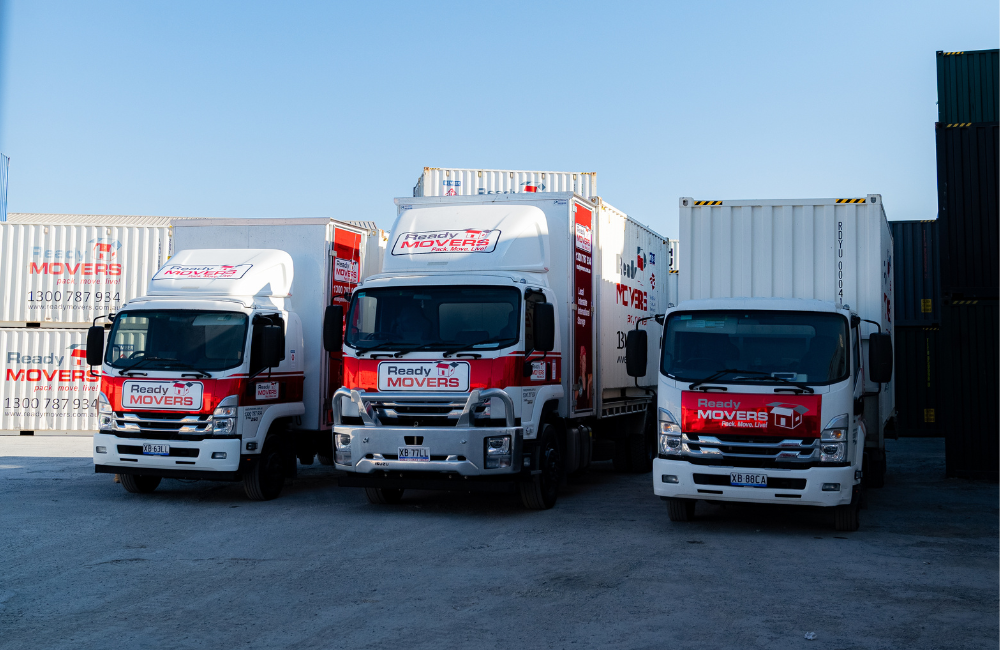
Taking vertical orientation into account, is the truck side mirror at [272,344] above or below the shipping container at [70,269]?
Answer: below

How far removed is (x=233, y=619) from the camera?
592 centimetres

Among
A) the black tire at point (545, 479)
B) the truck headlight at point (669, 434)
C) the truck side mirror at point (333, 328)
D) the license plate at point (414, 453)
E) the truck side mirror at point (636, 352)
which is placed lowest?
the black tire at point (545, 479)

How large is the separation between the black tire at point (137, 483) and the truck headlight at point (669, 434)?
6445 mm

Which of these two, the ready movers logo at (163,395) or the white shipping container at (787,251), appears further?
the ready movers logo at (163,395)

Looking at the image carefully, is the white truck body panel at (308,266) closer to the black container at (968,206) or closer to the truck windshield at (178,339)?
the truck windshield at (178,339)

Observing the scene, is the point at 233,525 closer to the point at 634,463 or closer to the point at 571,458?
the point at 571,458

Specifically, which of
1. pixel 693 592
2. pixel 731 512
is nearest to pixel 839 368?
pixel 731 512

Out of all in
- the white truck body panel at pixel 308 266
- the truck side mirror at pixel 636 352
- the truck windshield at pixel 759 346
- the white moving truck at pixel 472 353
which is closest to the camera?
the truck windshield at pixel 759 346

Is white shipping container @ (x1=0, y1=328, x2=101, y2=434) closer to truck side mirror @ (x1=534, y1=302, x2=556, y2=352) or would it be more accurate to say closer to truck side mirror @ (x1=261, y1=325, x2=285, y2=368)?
truck side mirror @ (x1=261, y1=325, x2=285, y2=368)

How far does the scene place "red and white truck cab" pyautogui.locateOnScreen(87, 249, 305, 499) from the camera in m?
10.5

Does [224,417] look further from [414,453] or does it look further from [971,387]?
[971,387]

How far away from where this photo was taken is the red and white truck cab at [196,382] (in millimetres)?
10469

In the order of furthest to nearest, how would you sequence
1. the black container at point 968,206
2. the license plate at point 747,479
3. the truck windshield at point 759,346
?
1. the black container at point 968,206
2. the truck windshield at point 759,346
3. the license plate at point 747,479

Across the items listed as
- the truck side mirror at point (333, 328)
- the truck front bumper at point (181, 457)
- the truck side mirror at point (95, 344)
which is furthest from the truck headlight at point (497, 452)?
the truck side mirror at point (95, 344)
